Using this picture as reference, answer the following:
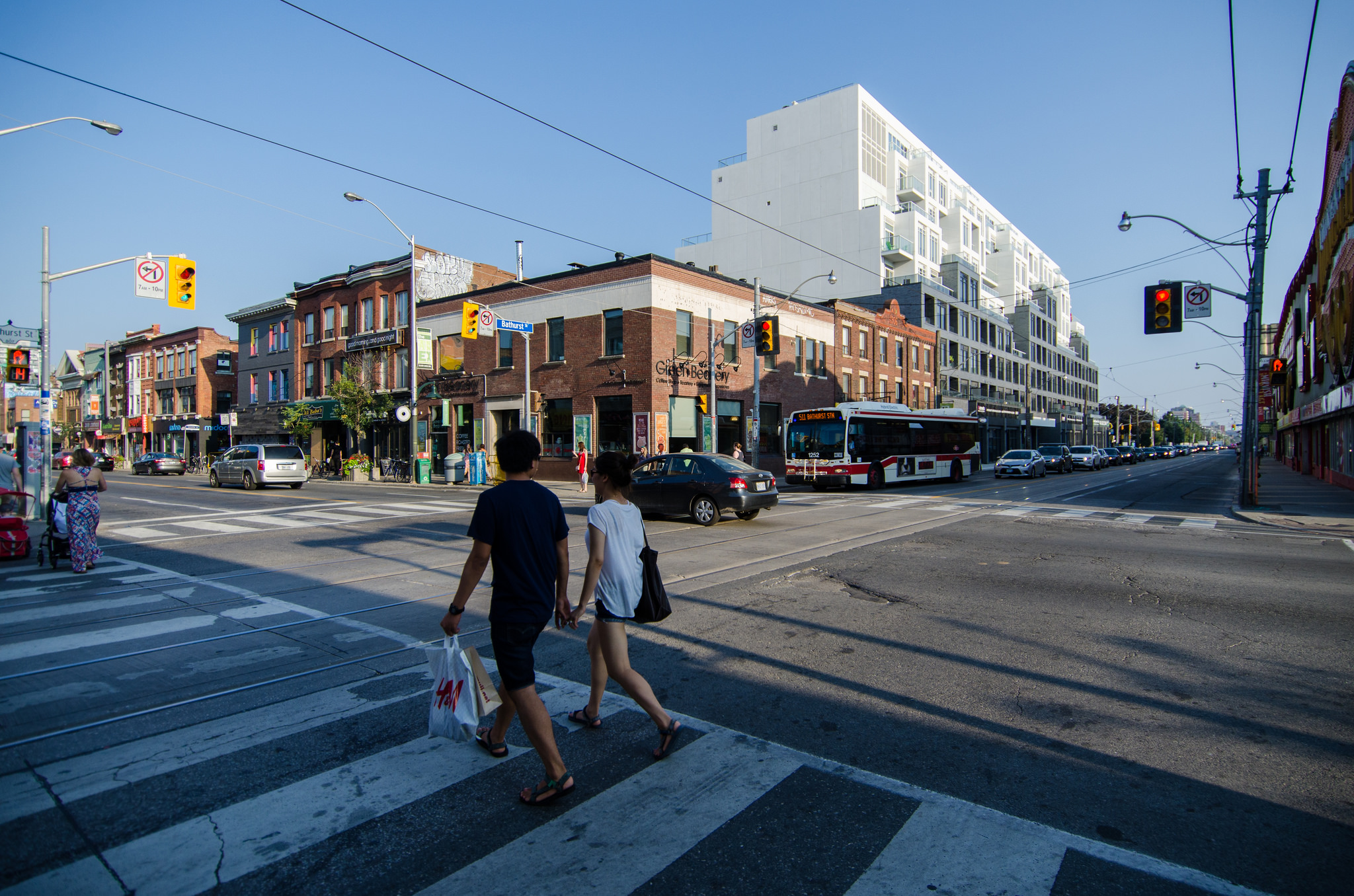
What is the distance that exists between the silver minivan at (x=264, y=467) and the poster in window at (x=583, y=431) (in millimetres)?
10713

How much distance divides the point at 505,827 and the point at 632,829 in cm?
58

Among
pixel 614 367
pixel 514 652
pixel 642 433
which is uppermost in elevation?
pixel 614 367

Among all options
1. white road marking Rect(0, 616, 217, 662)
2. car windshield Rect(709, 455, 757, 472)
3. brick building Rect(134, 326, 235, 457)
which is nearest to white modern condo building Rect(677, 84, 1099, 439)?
car windshield Rect(709, 455, 757, 472)

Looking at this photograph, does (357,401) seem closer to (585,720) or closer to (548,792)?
(585,720)

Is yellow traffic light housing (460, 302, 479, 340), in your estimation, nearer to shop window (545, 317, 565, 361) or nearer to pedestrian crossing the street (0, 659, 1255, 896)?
shop window (545, 317, 565, 361)

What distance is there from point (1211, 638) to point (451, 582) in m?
7.91

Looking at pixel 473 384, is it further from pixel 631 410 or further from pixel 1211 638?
pixel 1211 638

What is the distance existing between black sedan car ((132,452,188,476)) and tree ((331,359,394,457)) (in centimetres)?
1619

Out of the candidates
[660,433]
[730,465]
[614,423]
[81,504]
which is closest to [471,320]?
[614,423]

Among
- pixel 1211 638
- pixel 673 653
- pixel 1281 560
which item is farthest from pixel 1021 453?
pixel 673 653

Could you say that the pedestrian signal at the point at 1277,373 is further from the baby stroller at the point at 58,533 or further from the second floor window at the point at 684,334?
the baby stroller at the point at 58,533

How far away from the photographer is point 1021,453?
116 feet

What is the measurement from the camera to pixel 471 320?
1087 inches

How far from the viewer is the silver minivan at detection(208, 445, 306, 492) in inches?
1049
